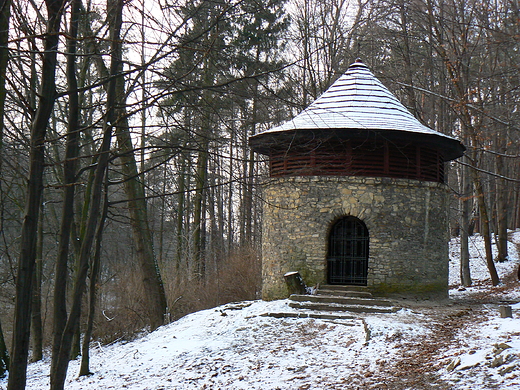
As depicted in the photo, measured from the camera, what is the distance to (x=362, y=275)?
12.5 meters

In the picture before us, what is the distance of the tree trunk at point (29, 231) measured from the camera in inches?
170

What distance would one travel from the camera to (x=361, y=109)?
1237cm

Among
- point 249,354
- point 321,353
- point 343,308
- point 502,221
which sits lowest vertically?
point 249,354

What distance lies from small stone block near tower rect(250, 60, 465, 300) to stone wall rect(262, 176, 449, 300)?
2 cm

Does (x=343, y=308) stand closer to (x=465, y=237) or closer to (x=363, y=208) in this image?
(x=363, y=208)

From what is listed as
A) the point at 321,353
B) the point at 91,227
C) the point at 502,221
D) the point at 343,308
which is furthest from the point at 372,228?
the point at 502,221

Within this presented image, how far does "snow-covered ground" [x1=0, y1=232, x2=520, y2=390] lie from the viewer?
636cm

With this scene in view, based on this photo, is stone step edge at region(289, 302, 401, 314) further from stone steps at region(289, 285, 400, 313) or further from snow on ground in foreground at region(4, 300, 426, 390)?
snow on ground in foreground at region(4, 300, 426, 390)

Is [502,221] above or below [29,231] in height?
above

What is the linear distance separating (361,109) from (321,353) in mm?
6476

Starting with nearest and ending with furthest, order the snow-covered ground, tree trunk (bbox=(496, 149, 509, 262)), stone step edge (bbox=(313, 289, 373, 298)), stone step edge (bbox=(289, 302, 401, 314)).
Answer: the snow-covered ground < stone step edge (bbox=(289, 302, 401, 314)) < stone step edge (bbox=(313, 289, 373, 298)) < tree trunk (bbox=(496, 149, 509, 262))

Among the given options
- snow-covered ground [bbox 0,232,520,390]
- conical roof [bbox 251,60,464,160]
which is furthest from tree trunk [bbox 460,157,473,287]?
snow-covered ground [bbox 0,232,520,390]

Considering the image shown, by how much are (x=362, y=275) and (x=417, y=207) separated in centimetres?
210

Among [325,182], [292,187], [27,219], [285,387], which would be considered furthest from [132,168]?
[27,219]
